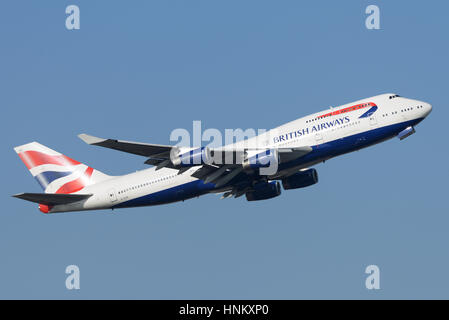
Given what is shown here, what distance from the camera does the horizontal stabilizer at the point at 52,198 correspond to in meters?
49.8

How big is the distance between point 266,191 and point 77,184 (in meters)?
14.7

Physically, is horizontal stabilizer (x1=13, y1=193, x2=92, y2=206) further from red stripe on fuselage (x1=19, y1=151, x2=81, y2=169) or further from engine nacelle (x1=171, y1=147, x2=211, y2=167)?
engine nacelle (x1=171, y1=147, x2=211, y2=167)

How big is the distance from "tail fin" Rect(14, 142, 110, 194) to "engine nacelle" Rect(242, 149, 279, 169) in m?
13.2

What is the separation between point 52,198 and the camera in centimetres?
5097

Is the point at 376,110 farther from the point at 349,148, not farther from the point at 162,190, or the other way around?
the point at 162,190

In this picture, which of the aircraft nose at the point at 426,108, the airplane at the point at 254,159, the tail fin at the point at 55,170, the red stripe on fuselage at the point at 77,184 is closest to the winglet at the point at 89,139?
the airplane at the point at 254,159

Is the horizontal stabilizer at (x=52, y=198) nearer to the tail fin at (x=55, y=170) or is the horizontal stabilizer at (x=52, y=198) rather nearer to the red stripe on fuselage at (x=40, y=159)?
the tail fin at (x=55, y=170)

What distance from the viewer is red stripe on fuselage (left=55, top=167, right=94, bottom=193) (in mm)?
54000

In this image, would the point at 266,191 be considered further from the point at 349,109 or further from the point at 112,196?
the point at 112,196

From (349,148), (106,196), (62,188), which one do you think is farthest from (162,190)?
(349,148)

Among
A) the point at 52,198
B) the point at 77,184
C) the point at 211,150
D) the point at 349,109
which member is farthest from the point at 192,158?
the point at 77,184

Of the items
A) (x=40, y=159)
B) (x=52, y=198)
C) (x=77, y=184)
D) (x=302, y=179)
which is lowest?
(x=52, y=198)

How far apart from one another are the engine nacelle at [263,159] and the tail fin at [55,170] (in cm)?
1324

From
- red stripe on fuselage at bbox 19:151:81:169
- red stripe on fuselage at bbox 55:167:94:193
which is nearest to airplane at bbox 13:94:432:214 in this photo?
red stripe on fuselage at bbox 55:167:94:193
